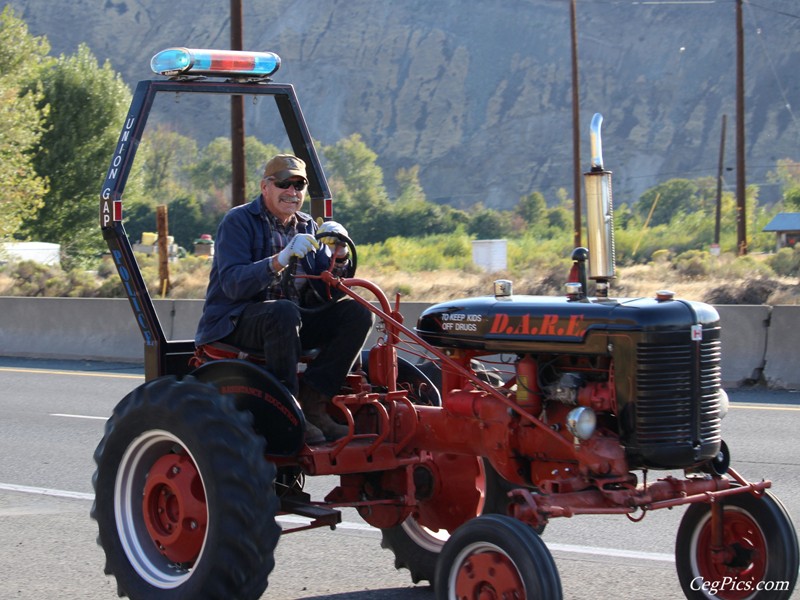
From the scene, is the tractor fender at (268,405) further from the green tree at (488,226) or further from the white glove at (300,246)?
the green tree at (488,226)

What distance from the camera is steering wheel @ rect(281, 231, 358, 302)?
208 inches

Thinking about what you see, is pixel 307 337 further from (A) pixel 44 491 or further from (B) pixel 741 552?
(A) pixel 44 491

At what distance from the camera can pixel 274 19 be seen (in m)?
106

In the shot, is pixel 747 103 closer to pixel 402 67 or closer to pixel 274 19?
pixel 402 67

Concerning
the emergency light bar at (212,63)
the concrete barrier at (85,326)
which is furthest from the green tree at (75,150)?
the emergency light bar at (212,63)

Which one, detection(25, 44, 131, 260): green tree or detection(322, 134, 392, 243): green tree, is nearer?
detection(25, 44, 131, 260): green tree

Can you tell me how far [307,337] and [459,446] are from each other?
2.97 feet

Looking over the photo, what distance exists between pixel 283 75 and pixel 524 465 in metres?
98.5

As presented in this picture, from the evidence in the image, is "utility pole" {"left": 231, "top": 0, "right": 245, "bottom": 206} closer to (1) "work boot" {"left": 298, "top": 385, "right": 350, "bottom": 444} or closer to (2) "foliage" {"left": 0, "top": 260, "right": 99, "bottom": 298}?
(2) "foliage" {"left": 0, "top": 260, "right": 99, "bottom": 298}

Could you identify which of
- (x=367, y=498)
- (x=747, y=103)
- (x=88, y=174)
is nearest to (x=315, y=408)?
(x=367, y=498)

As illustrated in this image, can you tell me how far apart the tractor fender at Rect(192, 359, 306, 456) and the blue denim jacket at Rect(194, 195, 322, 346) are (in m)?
0.30

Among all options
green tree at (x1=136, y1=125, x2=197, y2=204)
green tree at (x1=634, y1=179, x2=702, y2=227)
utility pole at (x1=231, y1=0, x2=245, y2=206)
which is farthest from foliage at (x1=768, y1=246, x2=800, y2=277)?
green tree at (x1=136, y1=125, x2=197, y2=204)

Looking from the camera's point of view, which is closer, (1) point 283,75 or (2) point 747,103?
(2) point 747,103

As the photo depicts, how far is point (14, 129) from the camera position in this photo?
32.2 m
